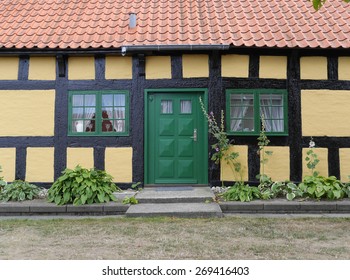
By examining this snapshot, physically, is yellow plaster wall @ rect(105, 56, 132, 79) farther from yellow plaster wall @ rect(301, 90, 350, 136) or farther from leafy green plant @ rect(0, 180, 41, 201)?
yellow plaster wall @ rect(301, 90, 350, 136)

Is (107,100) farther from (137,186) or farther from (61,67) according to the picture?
(137,186)

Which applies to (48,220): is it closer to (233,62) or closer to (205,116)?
(205,116)

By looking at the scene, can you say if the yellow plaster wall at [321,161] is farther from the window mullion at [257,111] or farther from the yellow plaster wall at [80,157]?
the yellow plaster wall at [80,157]

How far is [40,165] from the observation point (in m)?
7.32

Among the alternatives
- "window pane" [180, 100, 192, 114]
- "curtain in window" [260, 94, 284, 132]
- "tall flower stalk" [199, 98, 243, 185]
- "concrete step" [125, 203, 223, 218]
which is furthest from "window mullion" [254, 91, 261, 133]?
"concrete step" [125, 203, 223, 218]

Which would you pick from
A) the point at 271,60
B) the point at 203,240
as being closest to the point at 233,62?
the point at 271,60

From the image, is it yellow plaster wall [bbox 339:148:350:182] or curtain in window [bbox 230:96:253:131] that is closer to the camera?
yellow plaster wall [bbox 339:148:350:182]

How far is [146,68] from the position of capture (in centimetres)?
735

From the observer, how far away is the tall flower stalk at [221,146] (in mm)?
6887

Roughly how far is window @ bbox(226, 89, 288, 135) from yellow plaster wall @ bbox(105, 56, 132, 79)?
2214 mm

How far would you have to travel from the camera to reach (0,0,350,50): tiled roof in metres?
7.19

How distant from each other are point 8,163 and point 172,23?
4.84 metres

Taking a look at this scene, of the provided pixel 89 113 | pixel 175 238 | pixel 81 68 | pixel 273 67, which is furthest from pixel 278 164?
pixel 81 68

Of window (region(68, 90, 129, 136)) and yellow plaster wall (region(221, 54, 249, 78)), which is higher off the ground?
yellow plaster wall (region(221, 54, 249, 78))
